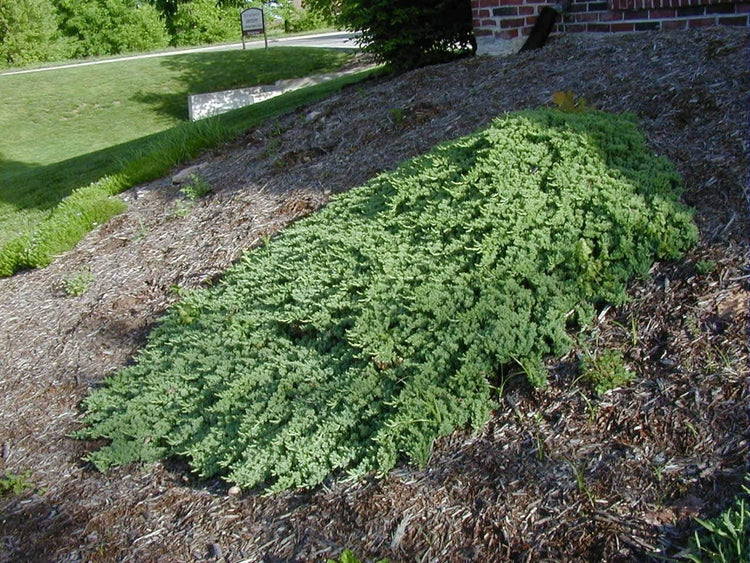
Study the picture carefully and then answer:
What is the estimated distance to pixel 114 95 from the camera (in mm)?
20266

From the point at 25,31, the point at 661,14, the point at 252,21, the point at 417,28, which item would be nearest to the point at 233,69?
the point at 252,21

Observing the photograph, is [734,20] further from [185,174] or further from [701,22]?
[185,174]

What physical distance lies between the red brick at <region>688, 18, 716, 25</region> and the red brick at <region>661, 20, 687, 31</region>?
0.17 ft

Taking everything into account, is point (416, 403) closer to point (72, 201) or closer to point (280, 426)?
point (280, 426)

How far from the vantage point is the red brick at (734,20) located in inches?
235

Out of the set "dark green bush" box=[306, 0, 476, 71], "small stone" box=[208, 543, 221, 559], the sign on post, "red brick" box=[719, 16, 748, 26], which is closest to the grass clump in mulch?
"small stone" box=[208, 543, 221, 559]

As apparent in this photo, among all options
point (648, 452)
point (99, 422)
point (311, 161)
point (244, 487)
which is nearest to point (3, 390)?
point (99, 422)

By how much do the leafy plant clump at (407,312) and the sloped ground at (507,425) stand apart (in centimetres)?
14

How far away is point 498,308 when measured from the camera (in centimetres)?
343

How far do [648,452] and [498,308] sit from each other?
3.07 feet

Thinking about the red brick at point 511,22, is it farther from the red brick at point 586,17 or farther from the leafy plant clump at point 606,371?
the leafy plant clump at point 606,371

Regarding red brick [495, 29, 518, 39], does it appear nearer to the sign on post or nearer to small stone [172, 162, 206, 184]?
small stone [172, 162, 206, 184]

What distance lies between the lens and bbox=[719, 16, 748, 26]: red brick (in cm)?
598

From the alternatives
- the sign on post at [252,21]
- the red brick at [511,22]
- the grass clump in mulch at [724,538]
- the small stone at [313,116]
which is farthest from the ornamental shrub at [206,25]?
the grass clump in mulch at [724,538]
